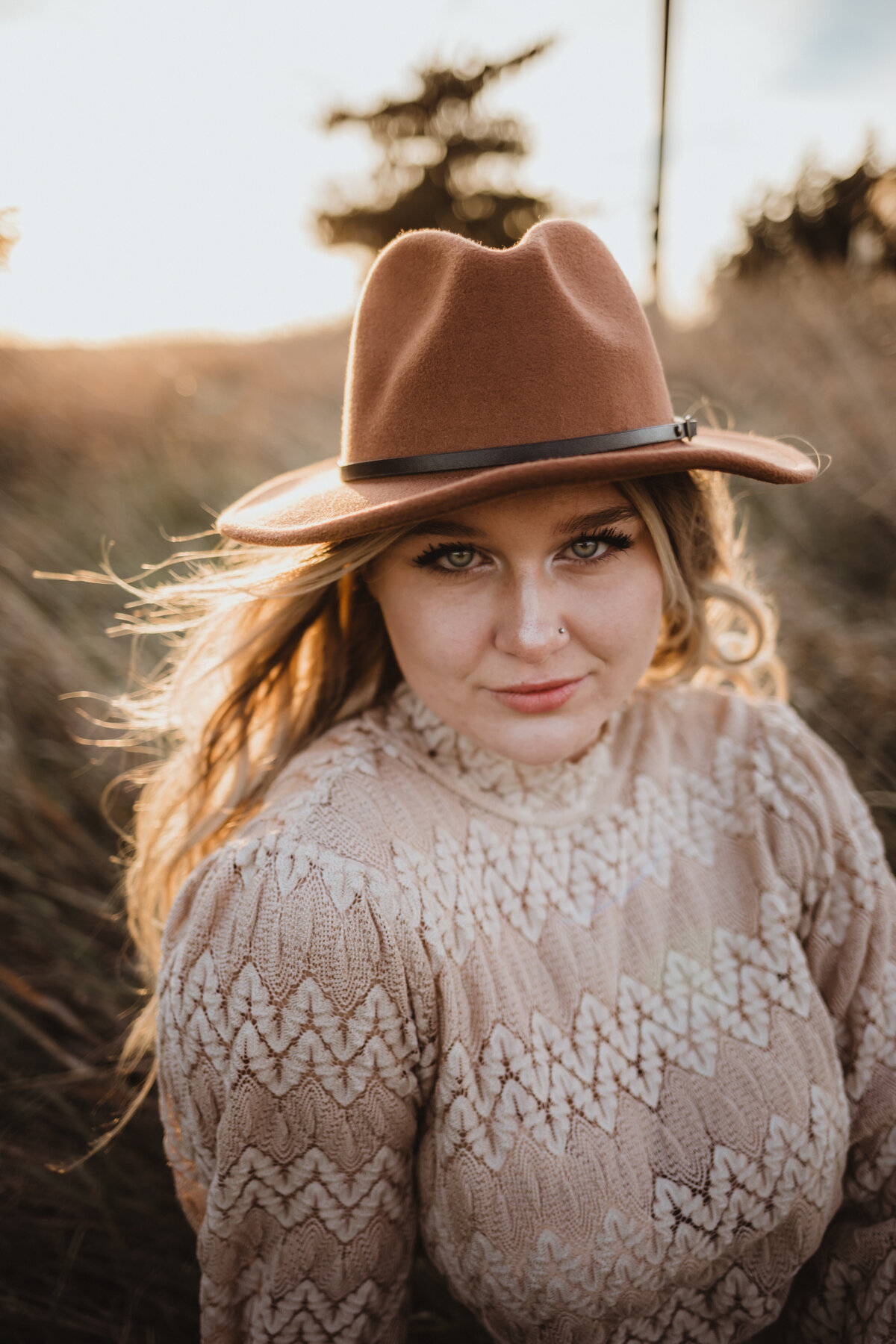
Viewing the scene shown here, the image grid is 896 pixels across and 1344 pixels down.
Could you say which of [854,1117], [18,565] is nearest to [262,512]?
[854,1117]

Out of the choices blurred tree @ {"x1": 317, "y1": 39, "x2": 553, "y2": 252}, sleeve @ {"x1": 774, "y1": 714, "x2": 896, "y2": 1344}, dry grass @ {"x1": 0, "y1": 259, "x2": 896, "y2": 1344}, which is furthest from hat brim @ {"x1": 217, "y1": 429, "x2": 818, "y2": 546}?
blurred tree @ {"x1": 317, "y1": 39, "x2": 553, "y2": 252}

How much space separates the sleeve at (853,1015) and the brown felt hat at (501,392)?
0.70 meters

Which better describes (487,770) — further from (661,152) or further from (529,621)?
(661,152)

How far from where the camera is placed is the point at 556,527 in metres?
1.09

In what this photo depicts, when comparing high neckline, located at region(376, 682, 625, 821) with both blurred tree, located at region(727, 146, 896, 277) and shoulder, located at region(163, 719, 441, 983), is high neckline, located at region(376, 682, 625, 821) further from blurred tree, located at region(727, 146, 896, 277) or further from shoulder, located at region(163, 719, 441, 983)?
blurred tree, located at region(727, 146, 896, 277)

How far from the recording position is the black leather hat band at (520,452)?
1.02m

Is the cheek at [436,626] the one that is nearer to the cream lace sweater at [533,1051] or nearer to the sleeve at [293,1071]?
the cream lace sweater at [533,1051]

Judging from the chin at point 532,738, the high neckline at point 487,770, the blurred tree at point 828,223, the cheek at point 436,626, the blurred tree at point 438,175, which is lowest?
the high neckline at point 487,770

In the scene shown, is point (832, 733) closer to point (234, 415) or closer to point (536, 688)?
point (536, 688)

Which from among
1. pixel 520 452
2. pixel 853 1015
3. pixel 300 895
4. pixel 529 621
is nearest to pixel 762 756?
pixel 853 1015

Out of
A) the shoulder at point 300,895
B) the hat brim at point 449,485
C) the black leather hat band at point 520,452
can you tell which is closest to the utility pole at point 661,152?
the hat brim at point 449,485

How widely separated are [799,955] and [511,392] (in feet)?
3.58

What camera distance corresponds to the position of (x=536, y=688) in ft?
3.78

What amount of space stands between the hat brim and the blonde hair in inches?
4.5
